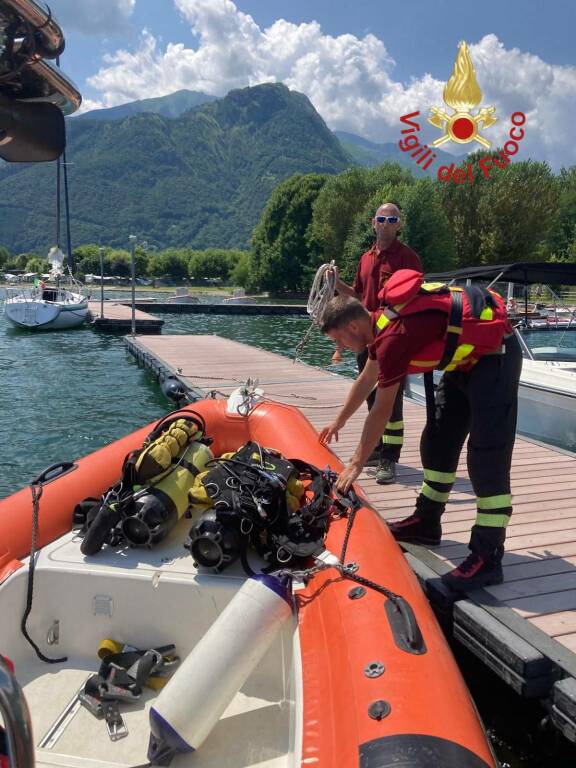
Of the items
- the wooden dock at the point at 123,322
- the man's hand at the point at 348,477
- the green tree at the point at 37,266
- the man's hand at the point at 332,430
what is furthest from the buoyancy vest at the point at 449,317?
the green tree at the point at 37,266

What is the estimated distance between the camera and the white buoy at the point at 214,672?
5.97ft

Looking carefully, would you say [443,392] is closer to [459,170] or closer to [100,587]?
[100,587]

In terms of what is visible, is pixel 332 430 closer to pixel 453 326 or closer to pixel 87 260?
pixel 453 326

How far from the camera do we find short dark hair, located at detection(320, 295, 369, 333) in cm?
266

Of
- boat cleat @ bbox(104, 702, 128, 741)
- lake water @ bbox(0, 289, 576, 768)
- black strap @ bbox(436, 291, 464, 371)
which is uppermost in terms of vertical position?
black strap @ bbox(436, 291, 464, 371)

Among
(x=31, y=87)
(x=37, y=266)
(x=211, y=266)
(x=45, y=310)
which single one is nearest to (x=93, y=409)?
(x=31, y=87)

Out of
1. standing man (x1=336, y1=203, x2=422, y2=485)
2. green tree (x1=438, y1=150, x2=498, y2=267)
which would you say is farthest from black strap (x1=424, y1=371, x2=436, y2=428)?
green tree (x1=438, y1=150, x2=498, y2=267)

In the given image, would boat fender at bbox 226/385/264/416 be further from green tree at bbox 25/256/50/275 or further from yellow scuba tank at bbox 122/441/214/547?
green tree at bbox 25/256/50/275

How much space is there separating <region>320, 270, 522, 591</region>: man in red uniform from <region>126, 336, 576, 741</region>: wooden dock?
16 cm

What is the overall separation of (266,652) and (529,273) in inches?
284

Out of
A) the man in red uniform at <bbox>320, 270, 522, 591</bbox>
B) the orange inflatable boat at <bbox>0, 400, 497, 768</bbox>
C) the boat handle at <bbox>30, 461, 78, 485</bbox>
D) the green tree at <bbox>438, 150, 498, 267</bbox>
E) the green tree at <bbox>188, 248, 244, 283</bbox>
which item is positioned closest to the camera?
the orange inflatable boat at <bbox>0, 400, 497, 768</bbox>

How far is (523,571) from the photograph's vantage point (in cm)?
279

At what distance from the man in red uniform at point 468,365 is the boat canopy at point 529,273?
5448 mm

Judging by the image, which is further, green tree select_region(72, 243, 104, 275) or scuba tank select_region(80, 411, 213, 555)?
green tree select_region(72, 243, 104, 275)
